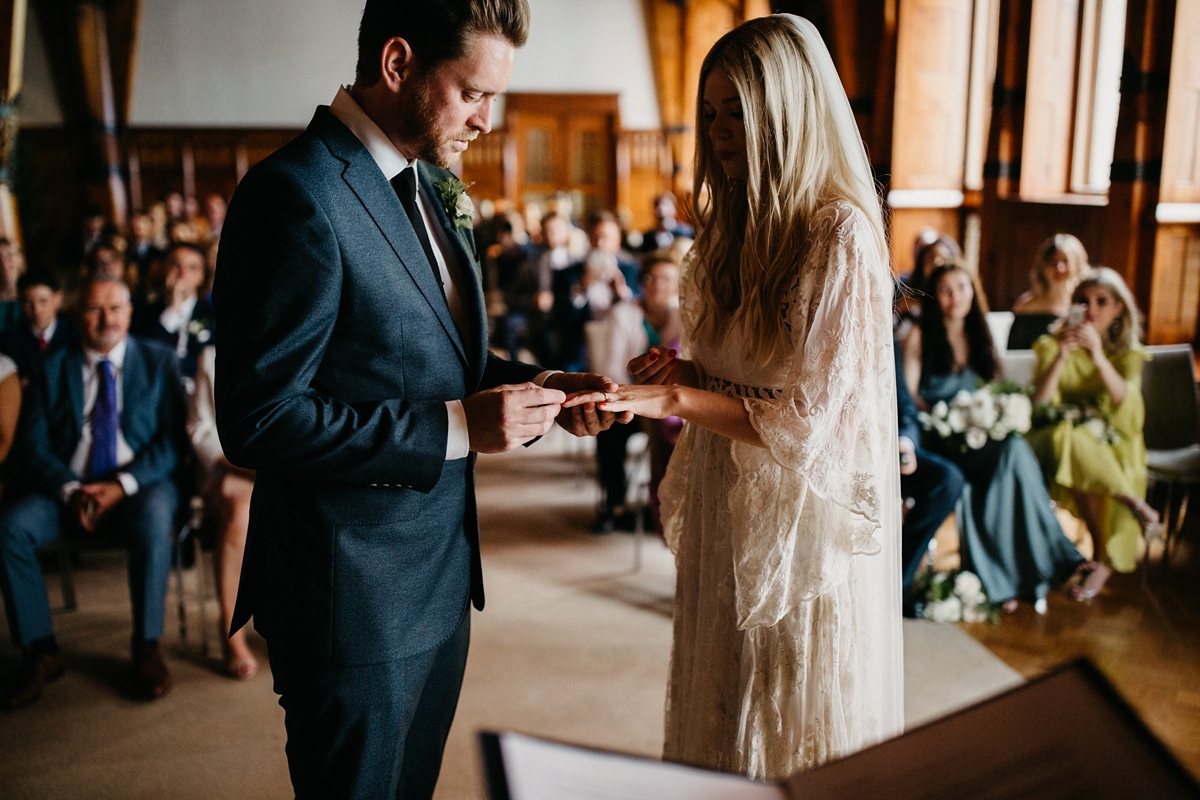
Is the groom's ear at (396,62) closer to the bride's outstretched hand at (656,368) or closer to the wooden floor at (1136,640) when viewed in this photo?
the bride's outstretched hand at (656,368)

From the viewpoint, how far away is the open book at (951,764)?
2.20 ft

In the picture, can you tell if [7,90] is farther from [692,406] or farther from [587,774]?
[587,774]

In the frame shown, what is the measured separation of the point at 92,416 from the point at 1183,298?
6.14m

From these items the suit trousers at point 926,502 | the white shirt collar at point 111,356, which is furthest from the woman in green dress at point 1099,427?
the white shirt collar at point 111,356

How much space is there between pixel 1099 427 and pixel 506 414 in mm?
3585

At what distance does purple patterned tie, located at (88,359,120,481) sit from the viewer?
365 centimetres

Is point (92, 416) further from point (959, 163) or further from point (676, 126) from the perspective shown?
point (676, 126)

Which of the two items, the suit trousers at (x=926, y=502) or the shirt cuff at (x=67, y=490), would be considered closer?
the shirt cuff at (x=67, y=490)

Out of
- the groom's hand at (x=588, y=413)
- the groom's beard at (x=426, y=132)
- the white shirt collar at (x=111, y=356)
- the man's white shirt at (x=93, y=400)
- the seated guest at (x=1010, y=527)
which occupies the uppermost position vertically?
the groom's beard at (x=426, y=132)

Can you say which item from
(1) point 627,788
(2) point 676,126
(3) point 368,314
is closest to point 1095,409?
(3) point 368,314

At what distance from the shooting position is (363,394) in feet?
4.89

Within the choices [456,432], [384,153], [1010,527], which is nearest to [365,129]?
[384,153]

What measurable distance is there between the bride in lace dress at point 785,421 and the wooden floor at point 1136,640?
1.56 meters

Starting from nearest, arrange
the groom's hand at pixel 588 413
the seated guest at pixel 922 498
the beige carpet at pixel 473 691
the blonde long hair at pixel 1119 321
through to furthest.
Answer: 1. the groom's hand at pixel 588 413
2. the beige carpet at pixel 473 691
3. the seated guest at pixel 922 498
4. the blonde long hair at pixel 1119 321
